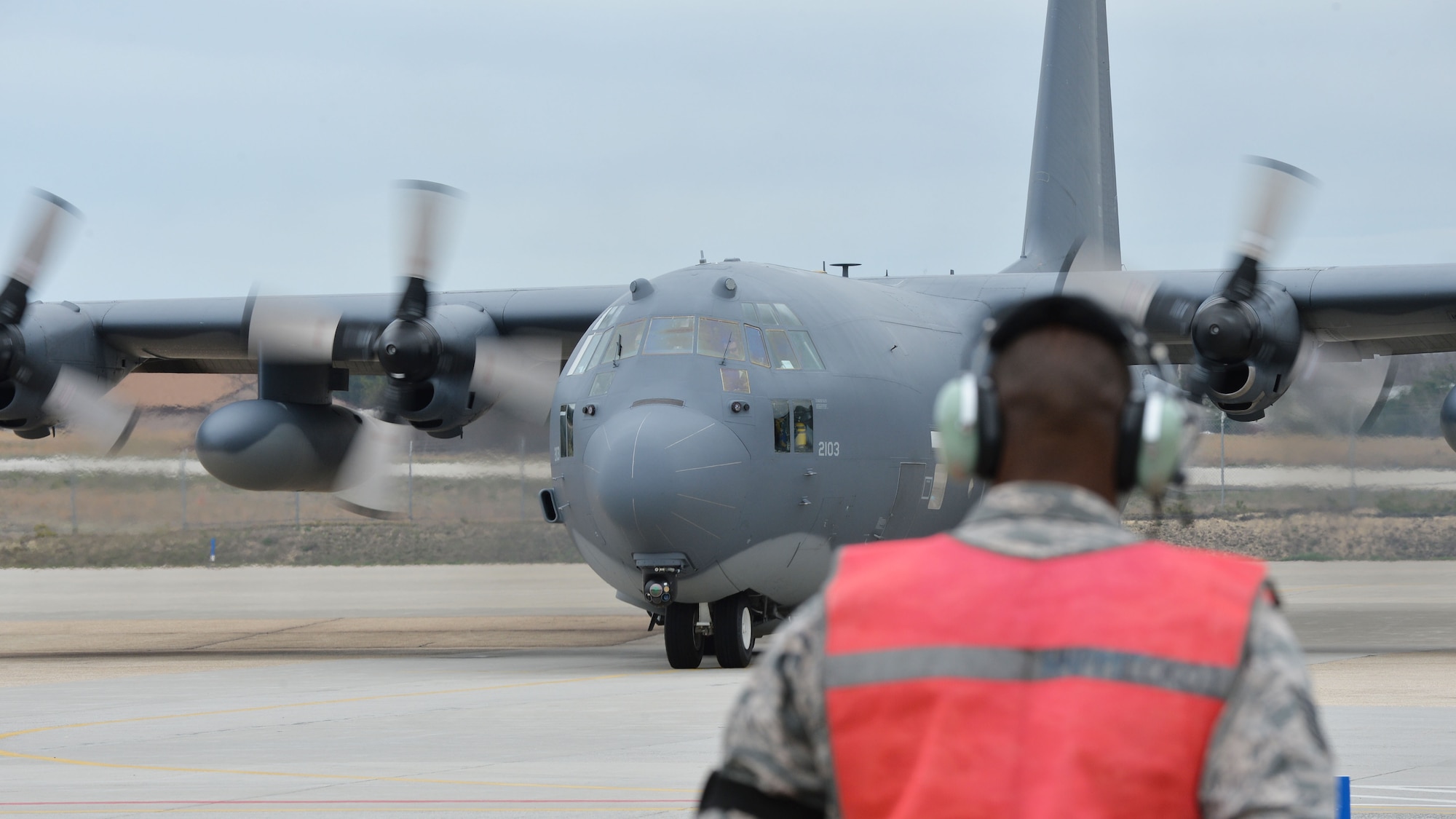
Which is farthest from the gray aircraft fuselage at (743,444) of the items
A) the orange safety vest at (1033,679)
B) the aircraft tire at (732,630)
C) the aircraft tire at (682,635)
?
the orange safety vest at (1033,679)

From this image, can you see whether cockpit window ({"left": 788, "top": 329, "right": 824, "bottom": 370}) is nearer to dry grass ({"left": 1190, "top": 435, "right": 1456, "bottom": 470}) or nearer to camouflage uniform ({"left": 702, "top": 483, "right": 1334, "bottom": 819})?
dry grass ({"left": 1190, "top": 435, "right": 1456, "bottom": 470})

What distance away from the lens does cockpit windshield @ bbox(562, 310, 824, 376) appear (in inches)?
565

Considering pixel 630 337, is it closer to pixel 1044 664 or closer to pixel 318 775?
pixel 318 775

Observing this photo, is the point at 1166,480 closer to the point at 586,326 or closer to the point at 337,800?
the point at 337,800

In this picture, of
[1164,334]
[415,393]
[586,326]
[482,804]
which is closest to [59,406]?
[415,393]

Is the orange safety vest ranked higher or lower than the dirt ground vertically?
higher

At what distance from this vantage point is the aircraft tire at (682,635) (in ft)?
49.3

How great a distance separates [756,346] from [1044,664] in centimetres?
1257

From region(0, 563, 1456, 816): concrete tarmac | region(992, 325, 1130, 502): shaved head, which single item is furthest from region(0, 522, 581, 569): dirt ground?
region(992, 325, 1130, 502): shaved head

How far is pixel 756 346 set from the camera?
1449 centimetres

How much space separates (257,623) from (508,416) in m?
7.07

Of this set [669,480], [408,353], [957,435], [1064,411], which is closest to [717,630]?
[669,480]

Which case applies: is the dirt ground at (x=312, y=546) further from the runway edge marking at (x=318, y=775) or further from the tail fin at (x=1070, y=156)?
the runway edge marking at (x=318, y=775)

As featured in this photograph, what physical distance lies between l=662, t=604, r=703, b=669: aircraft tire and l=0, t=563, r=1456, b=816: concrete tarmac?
0.41 metres
